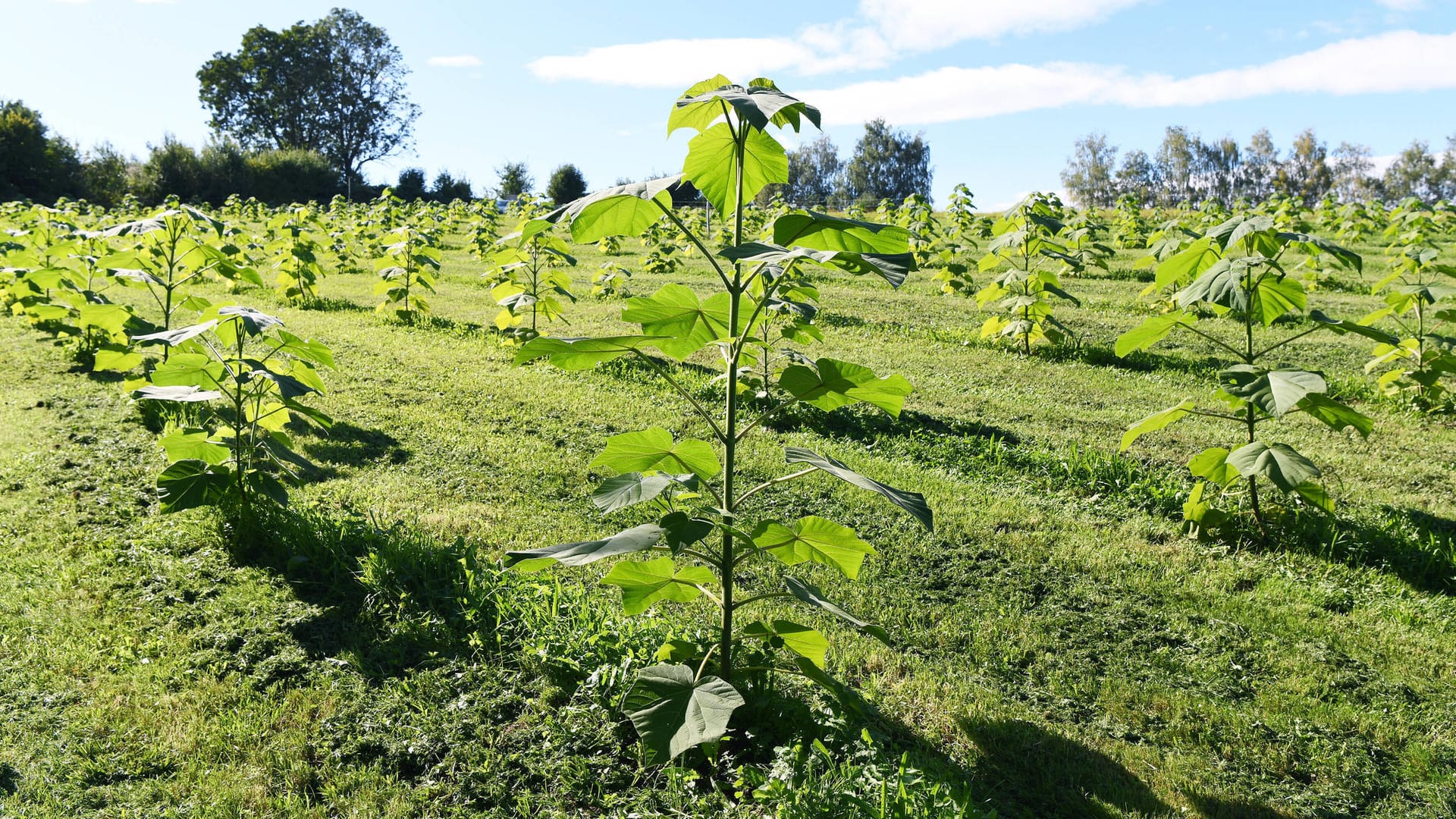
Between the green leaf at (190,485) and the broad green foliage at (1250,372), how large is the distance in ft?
13.5

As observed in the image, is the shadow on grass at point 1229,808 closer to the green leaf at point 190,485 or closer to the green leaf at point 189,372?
the green leaf at point 190,485

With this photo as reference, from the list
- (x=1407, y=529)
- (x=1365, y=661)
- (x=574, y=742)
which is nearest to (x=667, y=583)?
(x=574, y=742)

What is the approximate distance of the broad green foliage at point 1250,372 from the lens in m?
3.68

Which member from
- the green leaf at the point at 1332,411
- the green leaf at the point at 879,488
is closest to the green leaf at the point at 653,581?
the green leaf at the point at 879,488

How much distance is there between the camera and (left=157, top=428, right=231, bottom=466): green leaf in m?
3.78

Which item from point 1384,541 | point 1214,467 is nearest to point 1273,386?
point 1214,467

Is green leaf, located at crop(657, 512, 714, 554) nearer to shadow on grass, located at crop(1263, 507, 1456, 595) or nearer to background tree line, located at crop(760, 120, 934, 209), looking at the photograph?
shadow on grass, located at crop(1263, 507, 1456, 595)

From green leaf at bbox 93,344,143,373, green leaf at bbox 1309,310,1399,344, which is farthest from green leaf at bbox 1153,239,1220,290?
green leaf at bbox 93,344,143,373

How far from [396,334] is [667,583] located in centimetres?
775

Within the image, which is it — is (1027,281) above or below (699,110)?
below

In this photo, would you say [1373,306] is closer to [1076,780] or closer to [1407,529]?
[1407,529]

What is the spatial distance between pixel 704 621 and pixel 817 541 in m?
1.29

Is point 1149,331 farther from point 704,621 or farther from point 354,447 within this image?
point 354,447

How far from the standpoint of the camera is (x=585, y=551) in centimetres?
220
